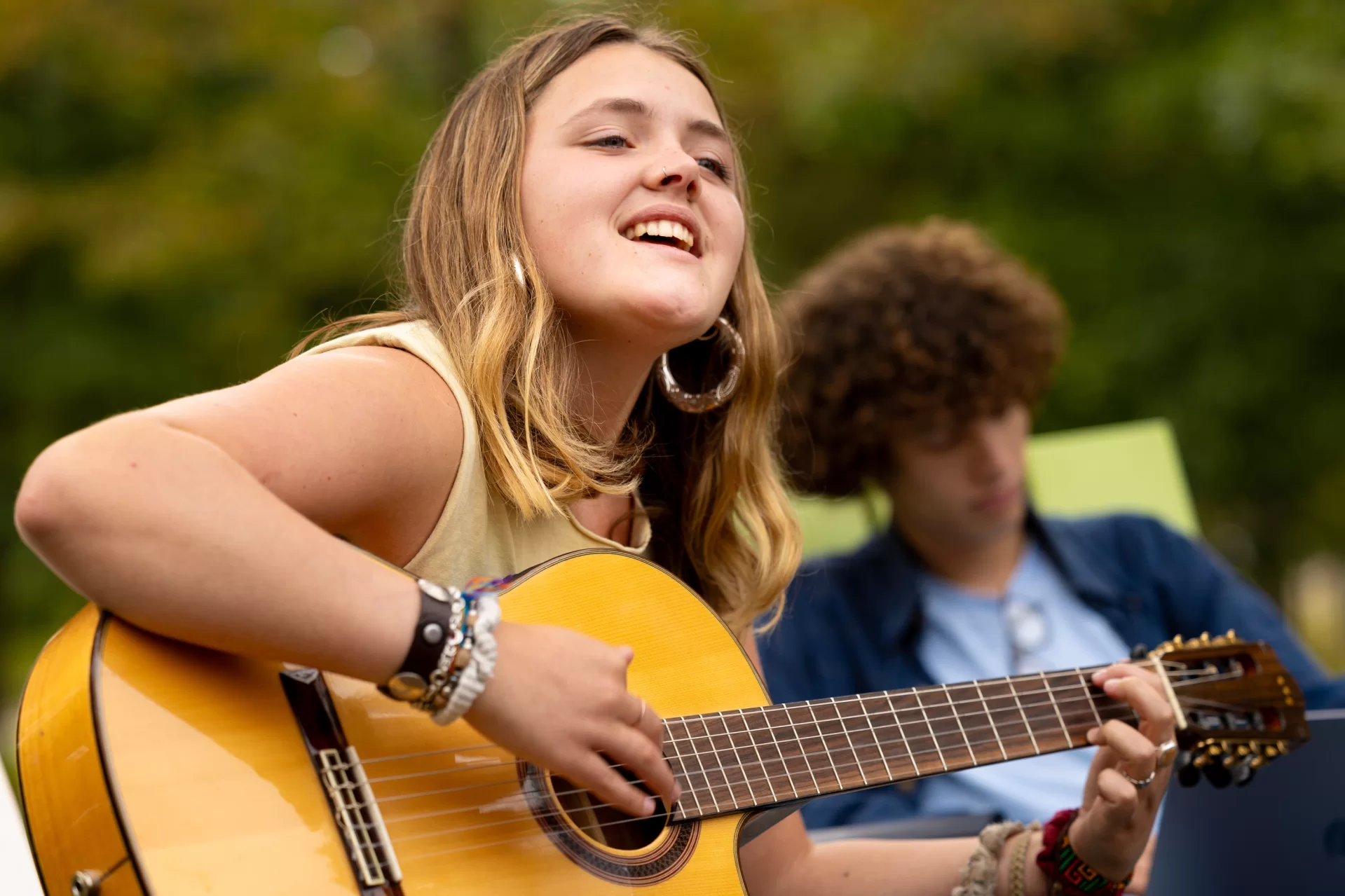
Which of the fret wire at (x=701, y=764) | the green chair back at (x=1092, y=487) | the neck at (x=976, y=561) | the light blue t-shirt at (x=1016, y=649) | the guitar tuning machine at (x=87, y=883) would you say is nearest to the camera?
the guitar tuning machine at (x=87, y=883)

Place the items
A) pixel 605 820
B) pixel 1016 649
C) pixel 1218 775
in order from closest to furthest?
pixel 605 820
pixel 1218 775
pixel 1016 649

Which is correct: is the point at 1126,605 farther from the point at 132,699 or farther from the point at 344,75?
the point at 344,75

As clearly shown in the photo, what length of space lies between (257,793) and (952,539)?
2.07 metres

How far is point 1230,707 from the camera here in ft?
6.96

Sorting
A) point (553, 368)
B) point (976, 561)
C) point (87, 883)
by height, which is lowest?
point (87, 883)

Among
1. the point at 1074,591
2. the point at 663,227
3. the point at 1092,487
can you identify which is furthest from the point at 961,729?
the point at 1092,487

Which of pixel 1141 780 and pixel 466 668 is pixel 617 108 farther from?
pixel 1141 780

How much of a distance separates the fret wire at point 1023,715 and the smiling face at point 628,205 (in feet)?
2.52

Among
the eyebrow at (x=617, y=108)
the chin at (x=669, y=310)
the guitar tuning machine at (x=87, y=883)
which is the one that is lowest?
the guitar tuning machine at (x=87, y=883)

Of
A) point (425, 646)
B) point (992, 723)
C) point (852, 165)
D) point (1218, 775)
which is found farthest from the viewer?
point (852, 165)

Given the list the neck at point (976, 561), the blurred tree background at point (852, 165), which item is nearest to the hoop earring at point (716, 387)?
the neck at point (976, 561)

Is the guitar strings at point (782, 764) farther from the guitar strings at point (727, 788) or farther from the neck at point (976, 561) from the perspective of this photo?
the neck at point (976, 561)

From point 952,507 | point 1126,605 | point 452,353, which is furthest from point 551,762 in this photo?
point 1126,605

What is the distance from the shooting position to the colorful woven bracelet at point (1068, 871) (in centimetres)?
194
